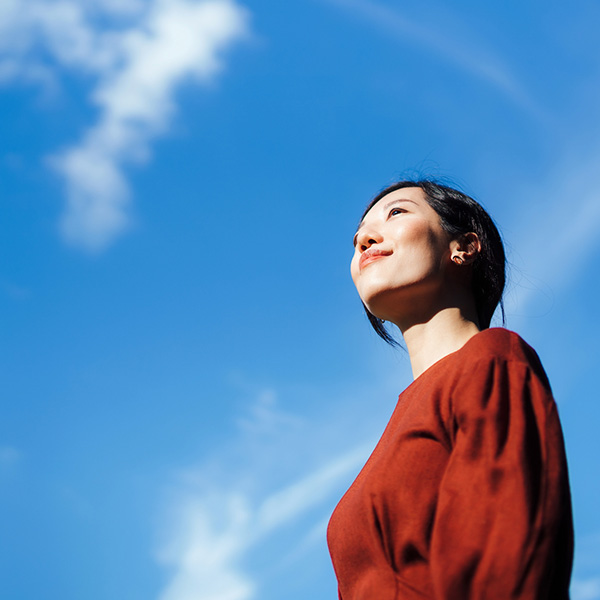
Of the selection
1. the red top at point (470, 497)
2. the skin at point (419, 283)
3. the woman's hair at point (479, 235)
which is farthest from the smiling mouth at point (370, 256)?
the red top at point (470, 497)

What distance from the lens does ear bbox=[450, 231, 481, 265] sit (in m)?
3.80

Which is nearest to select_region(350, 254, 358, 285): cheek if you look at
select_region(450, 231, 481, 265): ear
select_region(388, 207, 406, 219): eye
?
select_region(388, 207, 406, 219): eye

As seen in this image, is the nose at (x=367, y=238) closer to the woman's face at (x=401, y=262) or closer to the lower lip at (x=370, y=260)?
the woman's face at (x=401, y=262)

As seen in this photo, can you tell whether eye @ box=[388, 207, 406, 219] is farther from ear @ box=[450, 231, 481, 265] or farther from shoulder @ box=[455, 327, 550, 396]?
shoulder @ box=[455, 327, 550, 396]

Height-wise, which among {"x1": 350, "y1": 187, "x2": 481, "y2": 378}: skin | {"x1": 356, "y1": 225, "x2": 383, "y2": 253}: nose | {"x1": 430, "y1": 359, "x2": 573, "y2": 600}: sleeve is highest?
{"x1": 356, "y1": 225, "x2": 383, "y2": 253}: nose

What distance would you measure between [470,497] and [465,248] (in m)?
1.90

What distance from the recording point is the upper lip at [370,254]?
12.0ft

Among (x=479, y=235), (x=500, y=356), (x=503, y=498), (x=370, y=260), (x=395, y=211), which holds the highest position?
(x=395, y=211)

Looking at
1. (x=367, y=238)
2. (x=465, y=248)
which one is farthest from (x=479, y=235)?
(x=367, y=238)

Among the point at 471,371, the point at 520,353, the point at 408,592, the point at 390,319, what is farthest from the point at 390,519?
the point at 390,319

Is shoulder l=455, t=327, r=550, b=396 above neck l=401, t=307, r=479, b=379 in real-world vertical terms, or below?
below

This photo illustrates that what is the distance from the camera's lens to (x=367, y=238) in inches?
151

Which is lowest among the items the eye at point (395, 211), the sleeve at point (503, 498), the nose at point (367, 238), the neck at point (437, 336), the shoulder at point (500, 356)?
the sleeve at point (503, 498)

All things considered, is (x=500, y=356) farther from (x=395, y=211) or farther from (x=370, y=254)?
(x=395, y=211)
